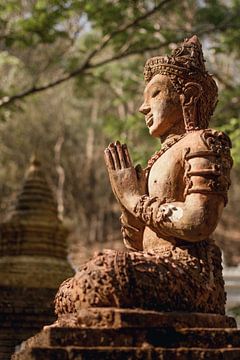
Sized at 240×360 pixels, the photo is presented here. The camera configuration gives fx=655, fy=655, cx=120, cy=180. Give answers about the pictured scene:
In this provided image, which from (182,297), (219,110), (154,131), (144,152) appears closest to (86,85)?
(219,110)

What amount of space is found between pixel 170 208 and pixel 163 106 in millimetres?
969

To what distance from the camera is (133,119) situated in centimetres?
1323

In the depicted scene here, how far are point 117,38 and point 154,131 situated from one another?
8.09 meters

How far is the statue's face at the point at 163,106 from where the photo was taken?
495 centimetres

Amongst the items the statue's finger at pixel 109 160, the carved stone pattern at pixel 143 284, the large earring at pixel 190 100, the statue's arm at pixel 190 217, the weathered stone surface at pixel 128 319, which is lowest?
the weathered stone surface at pixel 128 319

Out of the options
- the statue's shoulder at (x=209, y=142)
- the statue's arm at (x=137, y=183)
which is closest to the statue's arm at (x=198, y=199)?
the statue's shoulder at (x=209, y=142)

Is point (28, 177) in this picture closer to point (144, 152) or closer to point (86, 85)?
point (144, 152)

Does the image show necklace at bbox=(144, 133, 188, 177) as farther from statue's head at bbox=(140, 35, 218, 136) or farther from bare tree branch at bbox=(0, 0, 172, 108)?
bare tree branch at bbox=(0, 0, 172, 108)

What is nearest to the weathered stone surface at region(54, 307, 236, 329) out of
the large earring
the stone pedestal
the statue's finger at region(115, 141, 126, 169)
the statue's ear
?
the stone pedestal

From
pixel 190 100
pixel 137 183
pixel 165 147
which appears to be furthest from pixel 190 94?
pixel 137 183

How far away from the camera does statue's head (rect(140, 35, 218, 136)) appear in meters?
4.91

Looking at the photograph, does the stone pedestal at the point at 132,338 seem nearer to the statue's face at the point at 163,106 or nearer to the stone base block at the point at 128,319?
the stone base block at the point at 128,319

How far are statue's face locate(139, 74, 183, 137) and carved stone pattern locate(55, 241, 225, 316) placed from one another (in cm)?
112

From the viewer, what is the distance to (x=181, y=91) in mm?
4910
